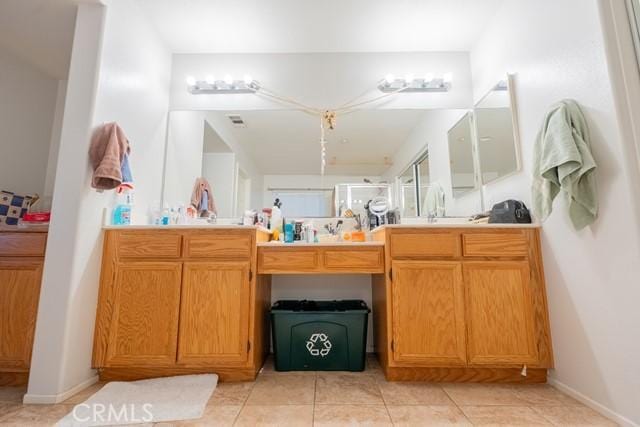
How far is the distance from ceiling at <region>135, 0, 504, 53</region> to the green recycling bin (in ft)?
7.03

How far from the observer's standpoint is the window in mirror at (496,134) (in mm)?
2057

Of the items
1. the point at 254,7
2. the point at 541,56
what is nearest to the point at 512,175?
the point at 541,56

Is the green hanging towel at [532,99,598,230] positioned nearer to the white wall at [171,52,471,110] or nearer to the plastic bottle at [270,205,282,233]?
the white wall at [171,52,471,110]

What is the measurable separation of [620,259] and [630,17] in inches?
42.4

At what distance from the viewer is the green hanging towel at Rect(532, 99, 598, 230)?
4.44 feet

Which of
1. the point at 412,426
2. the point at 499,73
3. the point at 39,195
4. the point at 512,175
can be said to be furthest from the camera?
the point at 39,195

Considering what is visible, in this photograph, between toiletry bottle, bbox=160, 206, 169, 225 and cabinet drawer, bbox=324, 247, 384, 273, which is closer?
cabinet drawer, bbox=324, 247, 384, 273

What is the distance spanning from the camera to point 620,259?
128 cm

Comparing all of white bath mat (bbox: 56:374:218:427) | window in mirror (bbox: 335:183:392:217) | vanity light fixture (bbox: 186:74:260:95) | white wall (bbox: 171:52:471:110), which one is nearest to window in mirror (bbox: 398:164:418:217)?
window in mirror (bbox: 335:183:392:217)

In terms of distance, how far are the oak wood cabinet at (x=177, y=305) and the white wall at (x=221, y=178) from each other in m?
0.70

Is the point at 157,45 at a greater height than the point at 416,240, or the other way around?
the point at 157,45

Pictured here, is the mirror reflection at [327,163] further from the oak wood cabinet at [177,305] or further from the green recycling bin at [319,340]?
the green recycling bin at [319,340]

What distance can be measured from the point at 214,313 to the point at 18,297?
3.58 feet

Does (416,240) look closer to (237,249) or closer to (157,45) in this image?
(237,249)
